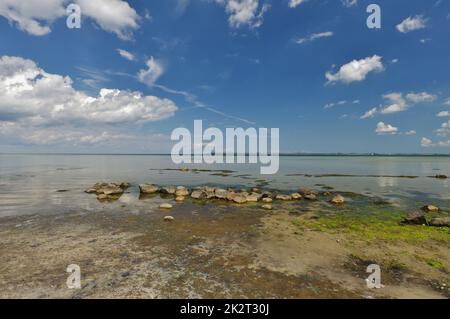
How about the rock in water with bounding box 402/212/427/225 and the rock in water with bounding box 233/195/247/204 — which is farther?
the rock in water with bounding box 233/195/247/204

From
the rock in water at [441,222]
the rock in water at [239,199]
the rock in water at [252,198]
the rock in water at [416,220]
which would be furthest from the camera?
the rock in water at [252,198]

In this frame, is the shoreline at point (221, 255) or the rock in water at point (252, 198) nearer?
the shoreline at point (221, 255)

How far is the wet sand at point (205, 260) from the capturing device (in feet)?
26.5

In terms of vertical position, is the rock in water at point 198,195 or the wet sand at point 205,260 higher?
the rock in water at point 198,195

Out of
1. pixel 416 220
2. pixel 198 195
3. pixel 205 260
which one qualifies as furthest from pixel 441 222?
pixel 198 195

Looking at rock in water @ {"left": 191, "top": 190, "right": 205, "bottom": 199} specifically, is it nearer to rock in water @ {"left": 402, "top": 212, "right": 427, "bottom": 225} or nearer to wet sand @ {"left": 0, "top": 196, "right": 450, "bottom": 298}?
wet sand @ {"left": 0, "top": 196, "right": 450, "bottom": 298}

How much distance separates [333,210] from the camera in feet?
70.5

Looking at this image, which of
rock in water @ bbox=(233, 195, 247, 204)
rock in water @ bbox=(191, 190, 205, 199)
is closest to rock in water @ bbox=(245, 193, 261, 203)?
rock in water @ bbox=(233, 195, 247, 204)

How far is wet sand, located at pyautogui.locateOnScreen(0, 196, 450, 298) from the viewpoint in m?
8.09

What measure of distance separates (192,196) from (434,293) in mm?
21787

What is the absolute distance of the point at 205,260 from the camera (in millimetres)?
10555

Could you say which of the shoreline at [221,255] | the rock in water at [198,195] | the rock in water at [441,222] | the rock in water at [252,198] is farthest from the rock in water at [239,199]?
the rock in water at [441,222]

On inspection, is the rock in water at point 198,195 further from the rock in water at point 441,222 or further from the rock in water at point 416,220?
the rock in water at point 441,222
